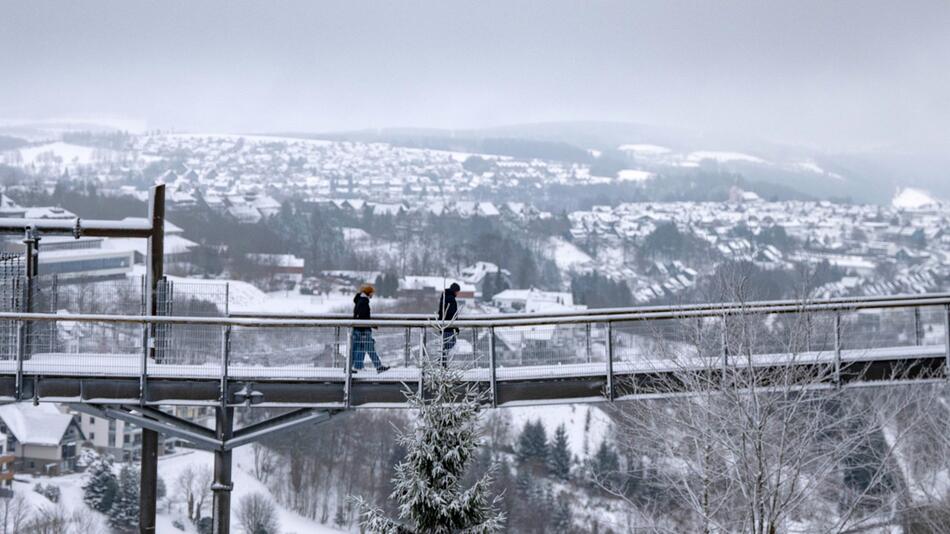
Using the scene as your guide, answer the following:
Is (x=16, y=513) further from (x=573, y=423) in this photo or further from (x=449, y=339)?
(x=449, y=339)

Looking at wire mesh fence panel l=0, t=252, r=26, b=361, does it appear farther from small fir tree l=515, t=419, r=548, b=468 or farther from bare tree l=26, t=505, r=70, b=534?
small fir tree l=515, t=419, r=548, b=468

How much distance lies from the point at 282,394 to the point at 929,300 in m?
8.79

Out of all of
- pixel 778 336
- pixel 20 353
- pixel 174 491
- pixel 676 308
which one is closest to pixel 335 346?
pixel 20 353

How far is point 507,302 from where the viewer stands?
116 meters

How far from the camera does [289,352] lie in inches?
605

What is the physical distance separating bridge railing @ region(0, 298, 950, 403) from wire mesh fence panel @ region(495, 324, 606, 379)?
0.05ft

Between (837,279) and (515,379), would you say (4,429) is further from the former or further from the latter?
(837,279)

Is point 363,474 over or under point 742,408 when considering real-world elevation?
under

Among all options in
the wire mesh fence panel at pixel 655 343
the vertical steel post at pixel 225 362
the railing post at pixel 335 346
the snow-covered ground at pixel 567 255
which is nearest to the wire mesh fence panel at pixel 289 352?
the railing post at pixel 335 346

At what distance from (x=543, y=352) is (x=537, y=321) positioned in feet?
1.47

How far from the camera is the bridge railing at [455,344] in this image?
14.9 meters

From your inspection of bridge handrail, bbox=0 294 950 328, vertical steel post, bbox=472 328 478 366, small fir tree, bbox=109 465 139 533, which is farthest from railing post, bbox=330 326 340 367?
small fir tree, bbox=109 465 139 533

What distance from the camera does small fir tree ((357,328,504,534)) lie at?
11781 millimetres

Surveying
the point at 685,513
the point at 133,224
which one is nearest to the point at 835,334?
the point at 133,224
